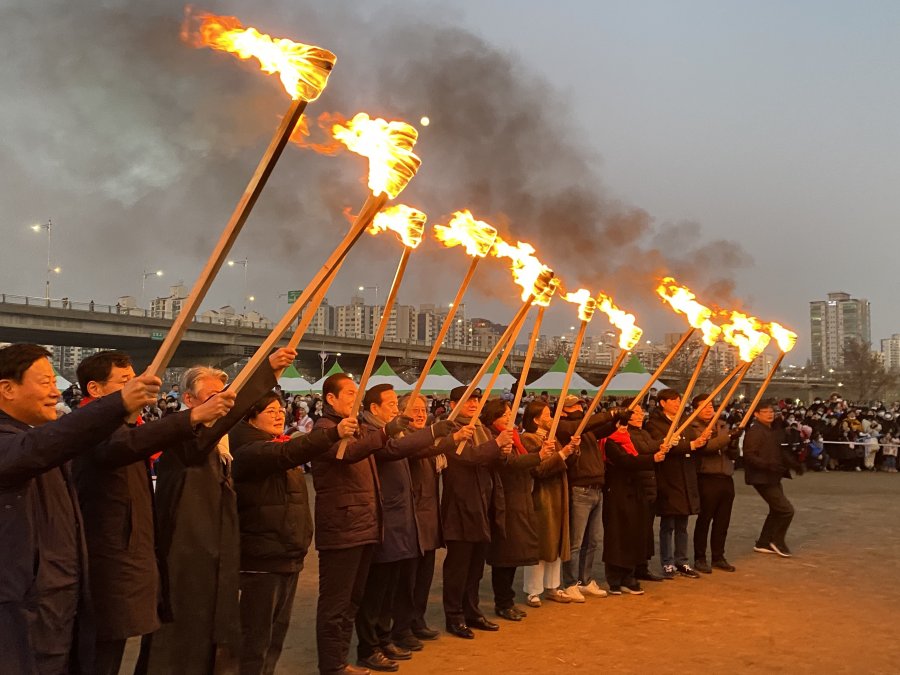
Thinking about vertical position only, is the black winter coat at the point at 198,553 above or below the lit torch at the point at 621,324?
below

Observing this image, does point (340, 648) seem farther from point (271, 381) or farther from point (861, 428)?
point (861, 428)

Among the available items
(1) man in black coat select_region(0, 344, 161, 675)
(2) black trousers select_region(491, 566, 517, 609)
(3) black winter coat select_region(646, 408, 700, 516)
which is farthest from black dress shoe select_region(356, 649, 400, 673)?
(3) black winter coat select_region(646, 408, 700, 516)

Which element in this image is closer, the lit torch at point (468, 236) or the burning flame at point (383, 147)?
the burning flame at point (383, 147)

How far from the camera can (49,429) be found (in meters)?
2.88

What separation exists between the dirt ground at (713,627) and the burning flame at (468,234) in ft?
10.2

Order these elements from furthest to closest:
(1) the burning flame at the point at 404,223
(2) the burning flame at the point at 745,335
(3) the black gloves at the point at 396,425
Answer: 1. (2) the burning flame at the point at 745,335
2. (3) the black gloves at the point at 396,425
3. (1) the burning flame at the point at 404,223

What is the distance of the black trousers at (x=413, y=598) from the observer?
20.4 feet

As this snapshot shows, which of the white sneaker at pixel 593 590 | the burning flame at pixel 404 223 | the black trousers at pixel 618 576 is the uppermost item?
the burning flame at pixel 404 223

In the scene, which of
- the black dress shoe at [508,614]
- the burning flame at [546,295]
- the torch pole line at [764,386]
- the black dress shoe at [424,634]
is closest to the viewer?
the burning flame at [546,295]

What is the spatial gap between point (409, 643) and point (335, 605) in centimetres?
114

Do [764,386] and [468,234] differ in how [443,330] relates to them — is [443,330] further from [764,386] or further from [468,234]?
[764,386]

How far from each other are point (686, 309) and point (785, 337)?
1.45m

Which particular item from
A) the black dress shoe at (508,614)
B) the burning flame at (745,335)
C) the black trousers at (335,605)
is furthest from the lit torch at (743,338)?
the black trousers at (335,605)

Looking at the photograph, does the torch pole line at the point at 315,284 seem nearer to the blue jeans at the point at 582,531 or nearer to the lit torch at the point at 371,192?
the lit torch at the point at 371,192
